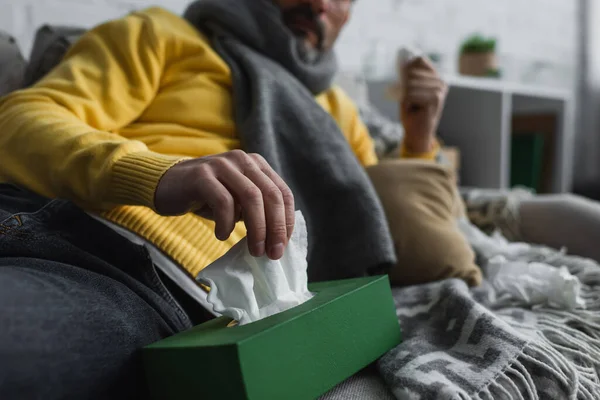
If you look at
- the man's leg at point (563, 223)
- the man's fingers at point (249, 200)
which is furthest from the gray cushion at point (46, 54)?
the man's leg at point (563, 223)

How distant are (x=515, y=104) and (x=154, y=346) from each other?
7.67ft

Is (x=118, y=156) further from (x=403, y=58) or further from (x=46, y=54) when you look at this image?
(x=403, y=58)

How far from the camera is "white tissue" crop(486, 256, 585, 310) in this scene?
74 cm

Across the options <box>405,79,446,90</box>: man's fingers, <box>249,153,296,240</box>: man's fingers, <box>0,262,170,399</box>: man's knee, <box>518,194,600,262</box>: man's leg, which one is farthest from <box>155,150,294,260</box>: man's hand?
<box>518,194,600,262</box>: man's leg

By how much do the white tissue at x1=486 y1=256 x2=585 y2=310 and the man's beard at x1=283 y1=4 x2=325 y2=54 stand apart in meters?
0.49

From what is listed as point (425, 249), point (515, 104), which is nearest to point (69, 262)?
point (425, 249)

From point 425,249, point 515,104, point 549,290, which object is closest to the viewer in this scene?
point 549,290

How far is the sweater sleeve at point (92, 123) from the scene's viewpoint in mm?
546

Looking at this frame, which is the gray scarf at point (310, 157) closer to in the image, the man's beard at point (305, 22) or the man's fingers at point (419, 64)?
the man's beard at point (305, 22)

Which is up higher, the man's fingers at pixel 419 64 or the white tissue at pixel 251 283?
the man's fingers at pixel 419 64

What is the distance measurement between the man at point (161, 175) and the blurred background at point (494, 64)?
0.53 metres

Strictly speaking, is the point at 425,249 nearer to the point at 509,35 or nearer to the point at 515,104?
the point at 515,104

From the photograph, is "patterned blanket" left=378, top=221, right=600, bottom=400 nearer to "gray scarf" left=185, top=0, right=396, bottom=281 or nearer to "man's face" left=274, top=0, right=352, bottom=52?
"gray scarf" left=185, top=0, right=396, bottom=281

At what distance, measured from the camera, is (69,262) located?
540 mm
